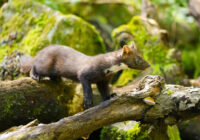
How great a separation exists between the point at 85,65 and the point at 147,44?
10.7ft

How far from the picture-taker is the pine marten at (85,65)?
5.23 metres

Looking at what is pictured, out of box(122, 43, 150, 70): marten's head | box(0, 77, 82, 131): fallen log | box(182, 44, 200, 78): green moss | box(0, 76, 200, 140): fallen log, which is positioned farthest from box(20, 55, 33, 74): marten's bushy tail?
box(182, 44, 200, 78): green moss

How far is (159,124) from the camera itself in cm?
463

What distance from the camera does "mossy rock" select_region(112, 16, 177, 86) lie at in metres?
7.79

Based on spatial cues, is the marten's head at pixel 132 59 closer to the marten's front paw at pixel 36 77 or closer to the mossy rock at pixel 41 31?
the marten's front paw at pixel 36 77

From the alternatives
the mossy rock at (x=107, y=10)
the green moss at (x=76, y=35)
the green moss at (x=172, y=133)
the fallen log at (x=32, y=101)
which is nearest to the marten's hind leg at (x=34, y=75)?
the fallen log at (x=32, y=101)

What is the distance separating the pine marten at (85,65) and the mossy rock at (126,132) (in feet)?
2.13

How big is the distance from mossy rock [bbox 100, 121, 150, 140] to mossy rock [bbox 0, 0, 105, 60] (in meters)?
2.79

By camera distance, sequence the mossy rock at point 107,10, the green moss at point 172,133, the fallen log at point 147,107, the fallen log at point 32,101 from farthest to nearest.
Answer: the mossy rock at point 107,10
the green moss at point 172,133
the fallen log at point 32,101
the fallen log at point 147,107

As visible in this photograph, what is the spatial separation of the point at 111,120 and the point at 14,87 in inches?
78.4

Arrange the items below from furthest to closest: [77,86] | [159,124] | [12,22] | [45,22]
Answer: [12,22], [45,22], [77,86], [159,124]

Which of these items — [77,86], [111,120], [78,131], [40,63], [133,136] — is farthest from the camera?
[77,86]

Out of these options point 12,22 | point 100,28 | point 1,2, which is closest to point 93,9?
point 100,28

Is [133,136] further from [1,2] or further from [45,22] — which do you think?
[1,2]
